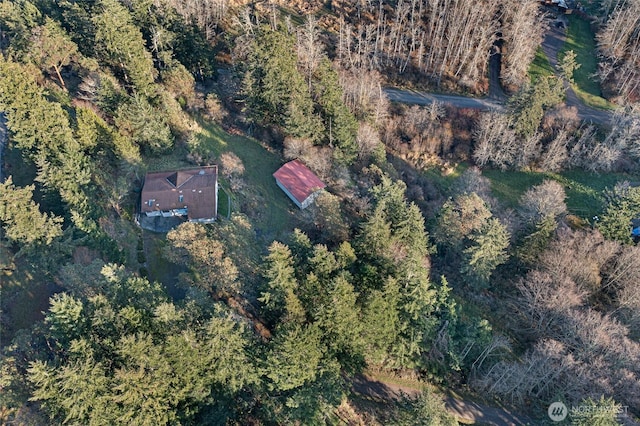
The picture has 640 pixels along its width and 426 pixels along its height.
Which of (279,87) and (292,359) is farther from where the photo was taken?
(279,87)

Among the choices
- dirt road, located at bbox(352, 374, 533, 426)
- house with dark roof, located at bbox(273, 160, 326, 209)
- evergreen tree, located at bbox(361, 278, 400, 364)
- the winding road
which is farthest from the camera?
the winding road

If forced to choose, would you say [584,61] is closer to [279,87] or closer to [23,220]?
[279,87]

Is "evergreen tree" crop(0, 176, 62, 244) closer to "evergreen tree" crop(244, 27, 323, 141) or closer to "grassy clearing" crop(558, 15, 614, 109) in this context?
"evergreen tree" crop(244, 27, 323, 141)

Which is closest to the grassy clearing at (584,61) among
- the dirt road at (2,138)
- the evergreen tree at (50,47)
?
the evergreen tree at (50,47)

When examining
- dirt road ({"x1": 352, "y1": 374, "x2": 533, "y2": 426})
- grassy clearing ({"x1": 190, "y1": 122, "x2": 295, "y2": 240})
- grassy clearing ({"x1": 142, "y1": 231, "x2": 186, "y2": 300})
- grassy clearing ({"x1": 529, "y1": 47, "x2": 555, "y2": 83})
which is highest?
grassy clearing ({"x1": 529, "y1": 47, "x2": 555, "y2": 83})

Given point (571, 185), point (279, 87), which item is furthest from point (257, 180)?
point (571, 185)

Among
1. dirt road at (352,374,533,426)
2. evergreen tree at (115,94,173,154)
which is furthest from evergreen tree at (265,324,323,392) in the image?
evergreen tree at (115,94,173,154)

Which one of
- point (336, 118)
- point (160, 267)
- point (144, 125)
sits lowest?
point (160, 267)
